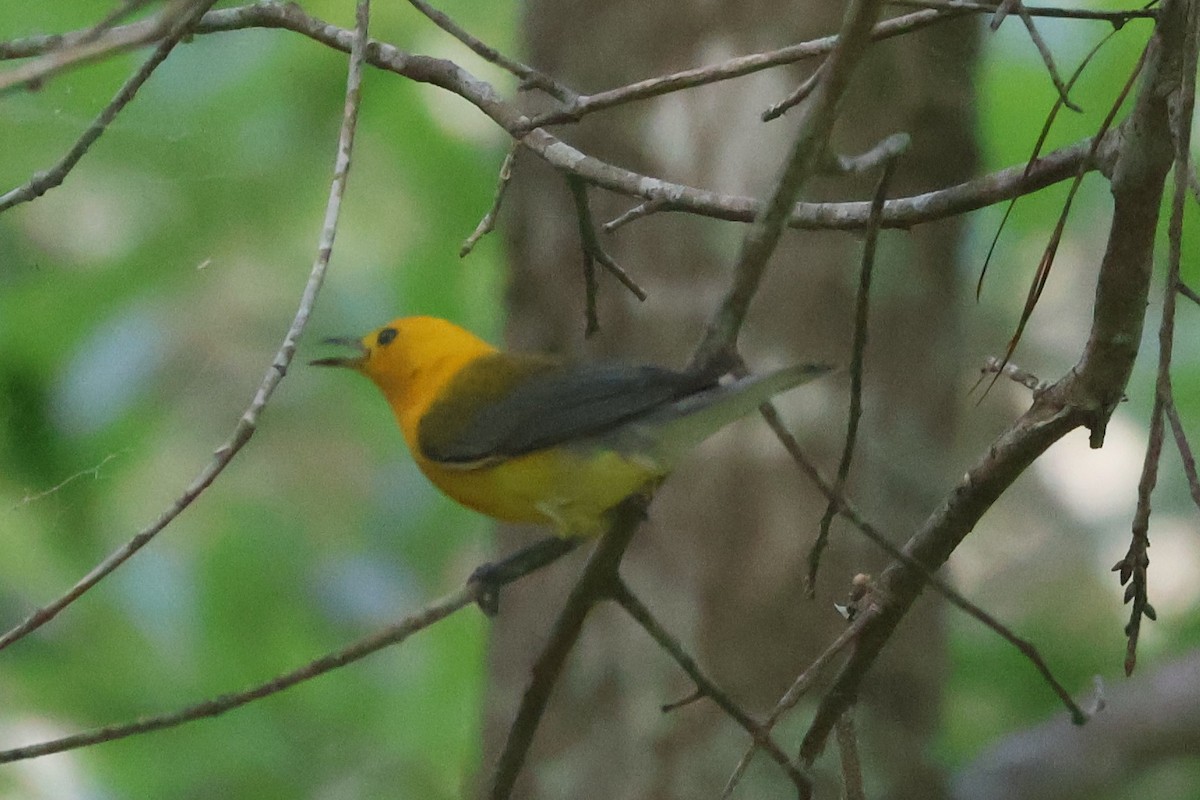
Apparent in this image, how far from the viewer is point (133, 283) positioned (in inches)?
93.2

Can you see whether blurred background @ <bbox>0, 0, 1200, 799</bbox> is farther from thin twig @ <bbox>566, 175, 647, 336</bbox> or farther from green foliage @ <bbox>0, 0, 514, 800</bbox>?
thin twig @ <bbox>566, 175, 647, 336</bbox>

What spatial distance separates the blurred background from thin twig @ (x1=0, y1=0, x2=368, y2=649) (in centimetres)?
97

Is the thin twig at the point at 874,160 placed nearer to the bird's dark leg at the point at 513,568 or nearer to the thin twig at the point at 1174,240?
the thin twig at the point at 1174,240

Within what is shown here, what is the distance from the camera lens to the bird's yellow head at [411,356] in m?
2.01

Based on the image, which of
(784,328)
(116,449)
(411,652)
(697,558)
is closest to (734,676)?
(697,558)

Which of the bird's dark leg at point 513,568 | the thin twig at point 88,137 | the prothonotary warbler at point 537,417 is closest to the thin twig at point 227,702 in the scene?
the bird's dark leg at point 513,568

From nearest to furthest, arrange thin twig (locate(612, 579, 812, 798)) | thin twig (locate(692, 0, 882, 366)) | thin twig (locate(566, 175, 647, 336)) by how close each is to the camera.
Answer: thin twig (locate(692, 0, 882, 366)) → thin twig (locate(612, 579, 812, 798)) → thin twig (locate(566, 175, 647, 336))

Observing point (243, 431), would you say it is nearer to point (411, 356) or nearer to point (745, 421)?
point (411, 356)

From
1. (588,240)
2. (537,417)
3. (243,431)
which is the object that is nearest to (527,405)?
(537,417)

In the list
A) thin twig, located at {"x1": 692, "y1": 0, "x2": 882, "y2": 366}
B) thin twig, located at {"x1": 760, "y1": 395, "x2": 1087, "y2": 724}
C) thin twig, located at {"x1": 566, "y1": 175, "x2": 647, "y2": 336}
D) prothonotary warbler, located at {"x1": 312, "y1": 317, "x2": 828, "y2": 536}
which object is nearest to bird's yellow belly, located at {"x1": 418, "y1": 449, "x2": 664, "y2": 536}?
prothonotary warbler, located at {"x1": 312, "y1": 317, "x2": 828, "y2": 536}

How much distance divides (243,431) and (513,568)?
0.63 metres

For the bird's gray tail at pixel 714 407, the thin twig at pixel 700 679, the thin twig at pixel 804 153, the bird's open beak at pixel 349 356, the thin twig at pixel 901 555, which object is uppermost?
the thin twig at pixel 804 153

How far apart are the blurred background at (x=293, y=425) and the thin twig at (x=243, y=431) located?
971 mm

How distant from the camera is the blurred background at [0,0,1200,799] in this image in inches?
88.3
